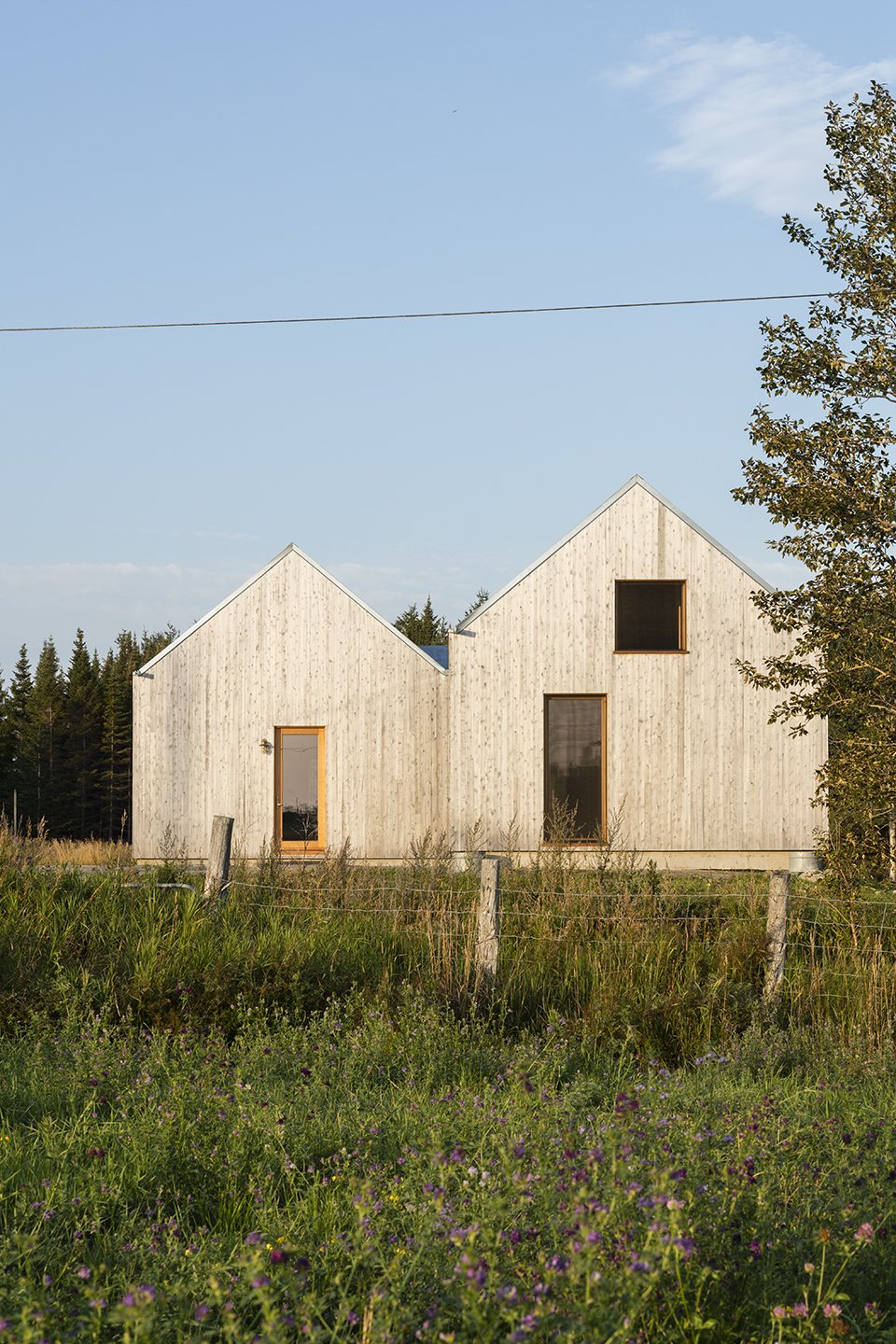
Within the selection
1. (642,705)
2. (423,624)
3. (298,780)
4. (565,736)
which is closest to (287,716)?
(298,780)

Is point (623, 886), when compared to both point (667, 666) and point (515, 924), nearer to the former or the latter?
point (515, 924)

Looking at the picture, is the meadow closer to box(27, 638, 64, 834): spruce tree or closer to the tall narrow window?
the tall narrow window

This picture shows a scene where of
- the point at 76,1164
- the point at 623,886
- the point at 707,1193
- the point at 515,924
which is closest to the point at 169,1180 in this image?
the point at 76,1164

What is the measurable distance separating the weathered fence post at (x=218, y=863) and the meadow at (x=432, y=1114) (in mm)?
277

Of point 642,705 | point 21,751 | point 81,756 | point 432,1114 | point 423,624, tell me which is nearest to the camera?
point 432,1114

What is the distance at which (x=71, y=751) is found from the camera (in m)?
44.7

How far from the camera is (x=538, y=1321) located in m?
2.10

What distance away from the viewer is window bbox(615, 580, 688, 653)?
16.2 meters

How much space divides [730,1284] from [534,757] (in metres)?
13.4

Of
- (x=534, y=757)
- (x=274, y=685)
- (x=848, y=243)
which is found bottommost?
(x=534, y=757)

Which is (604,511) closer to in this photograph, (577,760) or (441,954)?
(577,760)

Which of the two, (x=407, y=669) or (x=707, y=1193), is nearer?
(x=707, y=1193)

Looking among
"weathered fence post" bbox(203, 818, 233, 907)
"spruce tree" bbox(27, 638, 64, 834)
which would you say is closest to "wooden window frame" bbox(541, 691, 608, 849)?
"weathered fence post" bbox(203, 818, 233, 907)

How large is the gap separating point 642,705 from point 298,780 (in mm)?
5735
